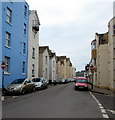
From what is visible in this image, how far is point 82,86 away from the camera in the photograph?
28047 mm

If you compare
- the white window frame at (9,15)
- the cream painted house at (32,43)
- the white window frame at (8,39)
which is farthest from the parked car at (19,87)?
the cream painted house at (32,43)

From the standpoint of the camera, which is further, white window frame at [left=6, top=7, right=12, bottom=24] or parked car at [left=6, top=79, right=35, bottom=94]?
white window frame at [left=6, top=7, right=12, bottom=24]

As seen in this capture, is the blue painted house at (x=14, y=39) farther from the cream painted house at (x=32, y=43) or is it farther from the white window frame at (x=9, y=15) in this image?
the cream painted house at (x=32, y=43)

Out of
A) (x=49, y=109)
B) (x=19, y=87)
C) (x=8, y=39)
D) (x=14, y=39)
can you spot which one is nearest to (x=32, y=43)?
(x=14, y=39)

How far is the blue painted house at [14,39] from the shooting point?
77.6 feet

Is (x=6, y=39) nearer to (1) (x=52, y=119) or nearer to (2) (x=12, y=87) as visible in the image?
(2) (x=12, y=87)

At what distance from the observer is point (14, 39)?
26516mm

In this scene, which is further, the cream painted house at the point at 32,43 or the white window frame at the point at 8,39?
the cream painted house at the point at 32,43

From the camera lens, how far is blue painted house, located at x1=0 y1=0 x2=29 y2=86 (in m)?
23.7

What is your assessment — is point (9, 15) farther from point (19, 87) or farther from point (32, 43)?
point (32, 43)

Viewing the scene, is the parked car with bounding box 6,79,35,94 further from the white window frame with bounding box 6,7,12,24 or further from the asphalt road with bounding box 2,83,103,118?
the white window frame with bounding box 6,7,12,24

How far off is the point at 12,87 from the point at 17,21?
1188cm

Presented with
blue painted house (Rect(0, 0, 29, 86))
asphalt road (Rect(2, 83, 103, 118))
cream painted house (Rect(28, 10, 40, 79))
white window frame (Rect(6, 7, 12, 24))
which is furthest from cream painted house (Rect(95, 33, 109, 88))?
asphalt road (Rect(2, 83, 103, 118))

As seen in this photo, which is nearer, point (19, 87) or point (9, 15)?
point (19, 87)
